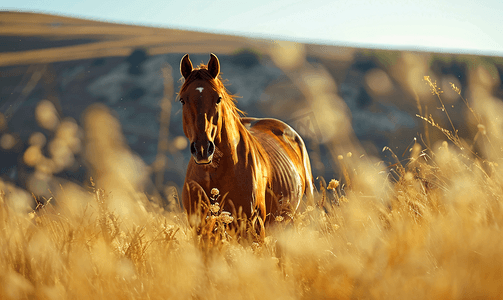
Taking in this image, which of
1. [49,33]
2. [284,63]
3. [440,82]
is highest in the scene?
[49,33]

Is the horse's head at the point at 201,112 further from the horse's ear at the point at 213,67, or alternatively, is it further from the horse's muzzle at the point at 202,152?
the horse's ear at the point at 213,67

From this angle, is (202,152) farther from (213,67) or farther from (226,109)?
(213,67)

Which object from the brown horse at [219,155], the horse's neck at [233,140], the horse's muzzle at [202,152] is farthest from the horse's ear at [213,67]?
the horse's muzzle at [202,152]

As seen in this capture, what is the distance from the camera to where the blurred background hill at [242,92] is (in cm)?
2216

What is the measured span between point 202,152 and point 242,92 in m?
26.3

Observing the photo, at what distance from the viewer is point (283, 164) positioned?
13.2ft

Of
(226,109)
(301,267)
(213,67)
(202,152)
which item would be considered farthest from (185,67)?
(301,267)

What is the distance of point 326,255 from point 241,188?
1.28 metres

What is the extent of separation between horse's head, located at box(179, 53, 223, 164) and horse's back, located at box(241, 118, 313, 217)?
2.30 feet

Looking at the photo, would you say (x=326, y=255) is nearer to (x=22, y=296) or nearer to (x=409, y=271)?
(x=409, y=271)

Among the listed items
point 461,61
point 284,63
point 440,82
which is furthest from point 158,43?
point 461,61

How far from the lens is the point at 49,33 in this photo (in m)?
43.3

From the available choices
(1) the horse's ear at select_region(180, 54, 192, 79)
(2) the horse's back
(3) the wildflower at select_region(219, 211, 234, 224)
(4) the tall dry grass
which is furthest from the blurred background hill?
(4) the tall dry grass

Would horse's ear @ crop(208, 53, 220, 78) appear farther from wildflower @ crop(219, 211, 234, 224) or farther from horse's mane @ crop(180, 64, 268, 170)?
wildflower @ crop(219, 211, 234, 224)
